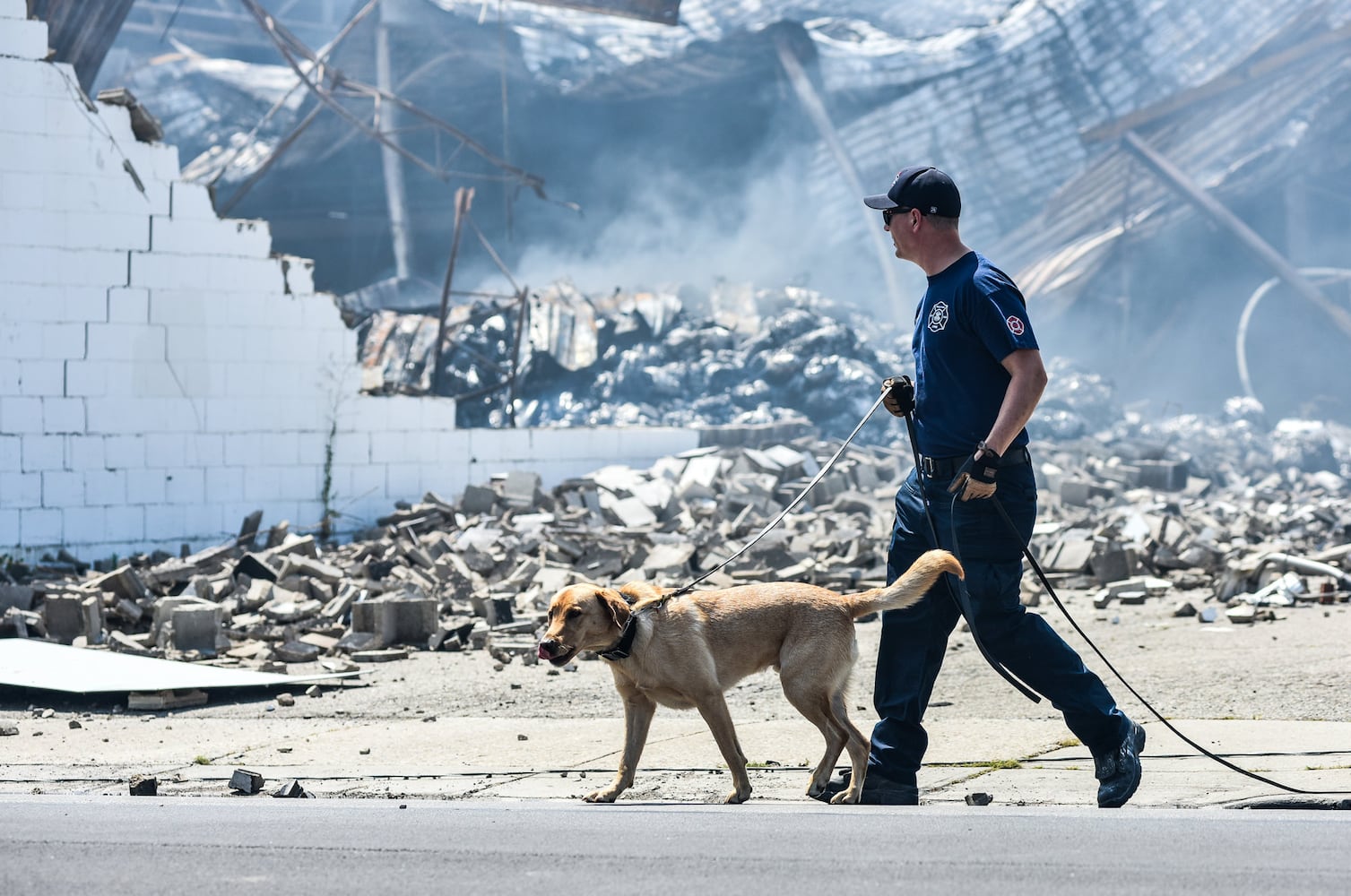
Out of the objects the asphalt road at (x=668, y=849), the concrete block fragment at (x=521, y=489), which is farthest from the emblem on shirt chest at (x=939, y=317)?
the concrete block fragment at (x=521, y=489)

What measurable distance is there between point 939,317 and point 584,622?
1.63 meters

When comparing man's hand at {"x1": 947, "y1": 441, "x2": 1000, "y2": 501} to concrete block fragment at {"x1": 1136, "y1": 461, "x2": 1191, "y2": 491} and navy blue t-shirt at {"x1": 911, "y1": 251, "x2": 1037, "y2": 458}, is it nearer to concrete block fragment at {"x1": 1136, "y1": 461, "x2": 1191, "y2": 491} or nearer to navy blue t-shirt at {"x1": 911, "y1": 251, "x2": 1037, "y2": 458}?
navy blue t-shirt at {"x1": 911, "y1": 251, "x2": 1037, "y2": 458}

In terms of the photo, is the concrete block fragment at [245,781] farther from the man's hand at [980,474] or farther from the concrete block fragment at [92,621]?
the concrete block fragment at [92,621]

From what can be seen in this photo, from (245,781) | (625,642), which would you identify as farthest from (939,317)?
(245,781)

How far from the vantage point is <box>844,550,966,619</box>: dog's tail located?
475 centimetres

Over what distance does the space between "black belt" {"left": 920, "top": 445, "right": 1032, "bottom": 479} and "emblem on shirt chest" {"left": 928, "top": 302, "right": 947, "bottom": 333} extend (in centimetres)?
45

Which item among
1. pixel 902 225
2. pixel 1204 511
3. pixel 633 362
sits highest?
pixel 902 225

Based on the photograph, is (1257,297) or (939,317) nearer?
(939,317)

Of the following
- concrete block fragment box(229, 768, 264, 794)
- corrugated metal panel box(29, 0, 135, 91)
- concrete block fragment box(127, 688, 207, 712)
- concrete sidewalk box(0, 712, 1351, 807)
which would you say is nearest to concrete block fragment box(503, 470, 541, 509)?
corrugated metal panel box(29, 0, 135, 91)

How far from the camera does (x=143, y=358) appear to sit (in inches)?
500

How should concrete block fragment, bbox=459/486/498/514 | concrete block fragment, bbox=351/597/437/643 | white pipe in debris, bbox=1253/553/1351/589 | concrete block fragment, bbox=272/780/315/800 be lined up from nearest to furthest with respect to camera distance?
1. concrete block fragment, bbox=272/780/315/800
2. concrete block fragment, bbox=351/597/437/643
3. white pipe in debris, bbox=1253/553/1351/589
4. concrete block fragment, bbox=459/486/498/514

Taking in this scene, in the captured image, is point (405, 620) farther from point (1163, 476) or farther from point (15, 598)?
point (1163, 476)

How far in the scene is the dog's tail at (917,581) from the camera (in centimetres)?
475

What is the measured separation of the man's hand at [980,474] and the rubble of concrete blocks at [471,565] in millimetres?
4623
